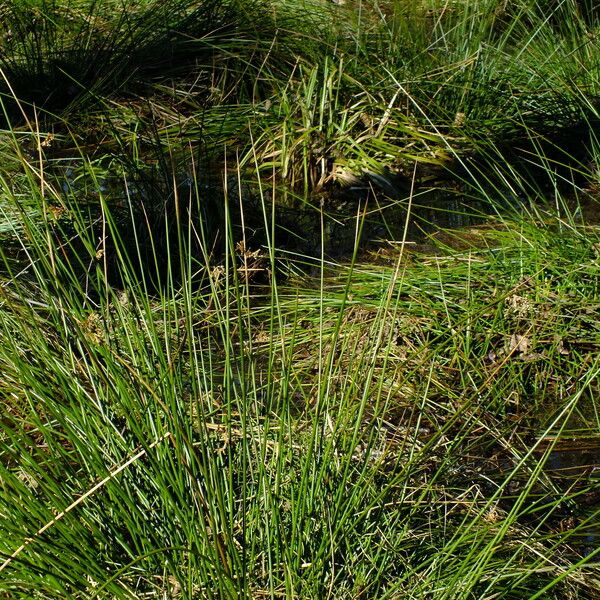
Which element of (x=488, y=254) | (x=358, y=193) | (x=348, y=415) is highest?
(x=348, y=415)

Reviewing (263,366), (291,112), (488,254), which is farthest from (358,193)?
(263,366)

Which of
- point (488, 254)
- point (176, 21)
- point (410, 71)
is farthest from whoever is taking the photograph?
point (176, 21)

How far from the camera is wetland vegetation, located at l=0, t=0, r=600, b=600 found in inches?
78.2

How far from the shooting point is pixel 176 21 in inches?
262

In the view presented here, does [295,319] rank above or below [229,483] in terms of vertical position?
above

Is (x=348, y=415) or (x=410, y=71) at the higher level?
(x=348, y=415)

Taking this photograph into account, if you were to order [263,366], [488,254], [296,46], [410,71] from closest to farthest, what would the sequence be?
[263,366], [488,254], [410,71], [296,46]

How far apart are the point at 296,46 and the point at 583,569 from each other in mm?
4394

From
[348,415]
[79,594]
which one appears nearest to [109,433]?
[79,594]

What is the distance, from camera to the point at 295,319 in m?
1.98

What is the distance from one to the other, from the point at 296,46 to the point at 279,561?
15.0 ft

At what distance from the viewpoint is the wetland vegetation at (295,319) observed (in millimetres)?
1986

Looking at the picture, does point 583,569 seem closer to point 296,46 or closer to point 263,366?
point 263,366

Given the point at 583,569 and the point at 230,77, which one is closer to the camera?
the point at 583,569
